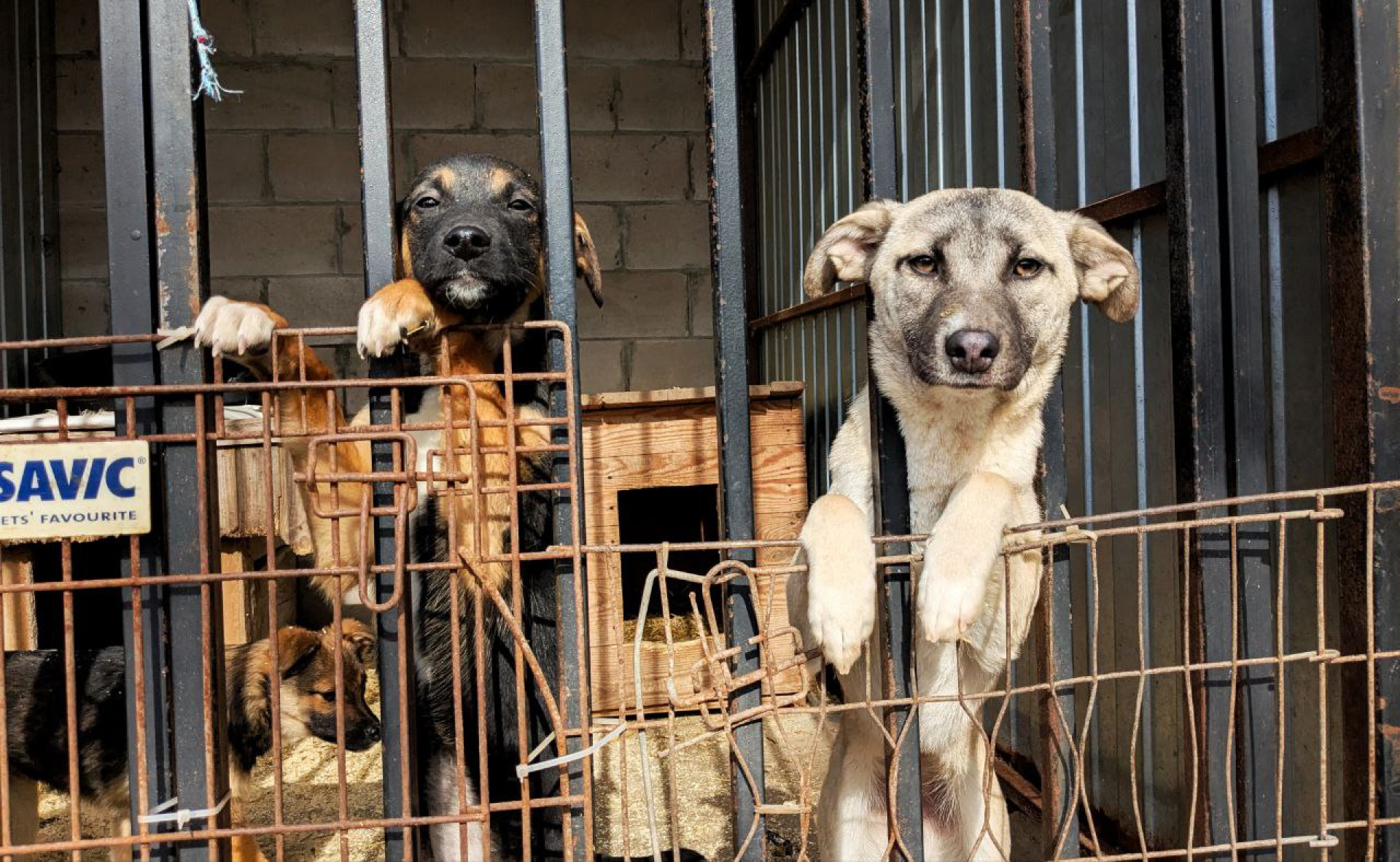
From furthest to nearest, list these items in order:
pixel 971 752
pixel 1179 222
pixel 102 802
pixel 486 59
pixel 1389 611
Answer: pixel 486 59 < pixel 102 802 < pixel 971 752 < pixel 1179 222 < pixel 1389 611

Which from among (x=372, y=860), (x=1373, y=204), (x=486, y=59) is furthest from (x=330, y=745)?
(x=486, y=59)

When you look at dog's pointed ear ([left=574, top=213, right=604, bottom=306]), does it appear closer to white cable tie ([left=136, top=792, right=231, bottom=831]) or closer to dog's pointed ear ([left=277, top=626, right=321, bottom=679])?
dog's pointed ear ([left=277, top=626, right=321, bottom=679])

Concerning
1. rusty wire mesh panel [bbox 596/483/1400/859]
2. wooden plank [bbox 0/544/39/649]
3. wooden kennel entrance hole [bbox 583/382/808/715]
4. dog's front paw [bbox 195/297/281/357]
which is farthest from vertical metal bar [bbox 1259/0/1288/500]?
Result: wooden plank [bbox 0/544/39/649]

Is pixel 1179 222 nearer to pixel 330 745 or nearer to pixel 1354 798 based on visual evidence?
pixel 1354 798

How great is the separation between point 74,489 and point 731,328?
3.79 ft

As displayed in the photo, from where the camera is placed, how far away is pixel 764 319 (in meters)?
7.79

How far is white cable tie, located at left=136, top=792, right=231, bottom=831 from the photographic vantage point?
1656 mm

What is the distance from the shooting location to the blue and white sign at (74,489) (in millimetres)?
1603

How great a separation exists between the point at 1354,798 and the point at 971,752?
81 centimetres

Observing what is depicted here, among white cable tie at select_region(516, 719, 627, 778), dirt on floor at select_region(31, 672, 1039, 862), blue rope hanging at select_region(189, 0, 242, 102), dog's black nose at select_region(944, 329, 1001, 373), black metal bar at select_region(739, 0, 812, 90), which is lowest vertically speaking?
dirt on floor at select_region(31, 672, 1039, 862)

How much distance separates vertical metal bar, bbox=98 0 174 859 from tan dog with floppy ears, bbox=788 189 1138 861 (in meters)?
1.40

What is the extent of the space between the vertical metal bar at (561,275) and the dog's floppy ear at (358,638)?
2.07 metres

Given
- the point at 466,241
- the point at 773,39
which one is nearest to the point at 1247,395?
the point at 466,241

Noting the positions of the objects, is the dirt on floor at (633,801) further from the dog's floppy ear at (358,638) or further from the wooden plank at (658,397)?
the wooden plank at (658,397)
